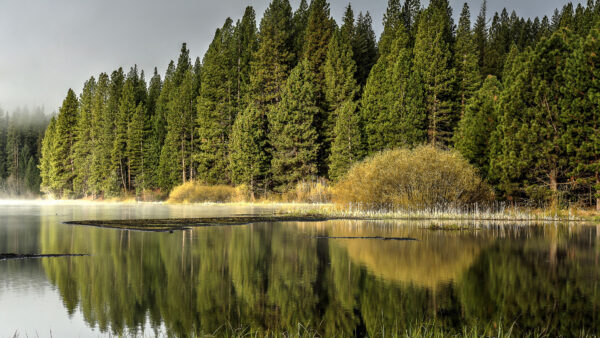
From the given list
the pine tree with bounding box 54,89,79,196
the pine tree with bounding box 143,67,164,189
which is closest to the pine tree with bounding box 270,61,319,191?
the pine tree with bounding box 143,67,164,189

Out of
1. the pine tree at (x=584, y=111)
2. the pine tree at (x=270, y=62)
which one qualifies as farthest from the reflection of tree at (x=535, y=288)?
the pine tree at (x=270, y=62)

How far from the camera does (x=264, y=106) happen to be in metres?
73.8

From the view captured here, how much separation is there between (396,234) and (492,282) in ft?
36.3

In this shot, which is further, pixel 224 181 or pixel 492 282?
pixel 224 181

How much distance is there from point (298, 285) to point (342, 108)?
48285mm

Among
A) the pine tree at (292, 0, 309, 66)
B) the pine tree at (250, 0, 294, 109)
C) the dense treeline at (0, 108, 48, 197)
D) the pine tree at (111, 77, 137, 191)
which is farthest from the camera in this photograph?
the dense treeline at (0, 108, 48, 197)

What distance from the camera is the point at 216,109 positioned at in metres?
78.9

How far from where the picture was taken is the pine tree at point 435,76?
60531 mm

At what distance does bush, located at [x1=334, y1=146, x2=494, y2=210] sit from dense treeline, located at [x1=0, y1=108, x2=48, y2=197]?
102m

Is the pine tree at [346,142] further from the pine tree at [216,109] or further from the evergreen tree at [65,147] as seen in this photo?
the evergreen tree at [65,147]

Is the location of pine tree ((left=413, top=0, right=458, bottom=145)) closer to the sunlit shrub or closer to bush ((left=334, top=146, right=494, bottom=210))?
the sunlit shrub

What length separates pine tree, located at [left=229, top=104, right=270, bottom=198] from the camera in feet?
219

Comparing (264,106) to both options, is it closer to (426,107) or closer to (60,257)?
(426,107)

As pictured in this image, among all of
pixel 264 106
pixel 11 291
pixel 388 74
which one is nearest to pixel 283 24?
pixel 264 106
